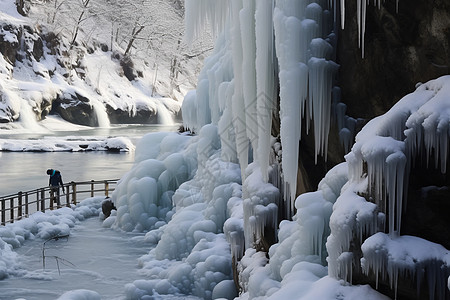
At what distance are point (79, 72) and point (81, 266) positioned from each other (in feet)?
158

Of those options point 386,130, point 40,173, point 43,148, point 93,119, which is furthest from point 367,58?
point 93,119

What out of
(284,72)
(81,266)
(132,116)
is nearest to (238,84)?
(284,72)

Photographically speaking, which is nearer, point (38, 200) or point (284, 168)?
point (284, 168)

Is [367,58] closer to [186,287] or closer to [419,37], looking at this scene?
[419,37]

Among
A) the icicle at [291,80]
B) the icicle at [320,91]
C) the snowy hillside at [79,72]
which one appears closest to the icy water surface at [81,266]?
the icicle at [291,80]

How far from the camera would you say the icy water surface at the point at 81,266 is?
37.3 feet

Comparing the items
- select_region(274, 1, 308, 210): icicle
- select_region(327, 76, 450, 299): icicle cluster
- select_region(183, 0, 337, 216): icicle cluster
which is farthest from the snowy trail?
select_region(327, 76, 450, 299): icicle cluster

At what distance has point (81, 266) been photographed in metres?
13.1

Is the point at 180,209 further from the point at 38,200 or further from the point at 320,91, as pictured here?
the point at 320,91

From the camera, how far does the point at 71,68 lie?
2279 inches

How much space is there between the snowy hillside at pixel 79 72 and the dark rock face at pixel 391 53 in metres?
42.9

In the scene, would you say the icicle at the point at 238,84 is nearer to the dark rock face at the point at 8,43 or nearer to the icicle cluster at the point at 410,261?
the icicle cluster at the point at 410,261

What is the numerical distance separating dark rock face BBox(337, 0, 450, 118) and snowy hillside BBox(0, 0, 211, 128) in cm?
4288

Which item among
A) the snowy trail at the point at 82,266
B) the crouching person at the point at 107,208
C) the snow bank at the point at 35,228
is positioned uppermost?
the crouching person at the point at 107,208
